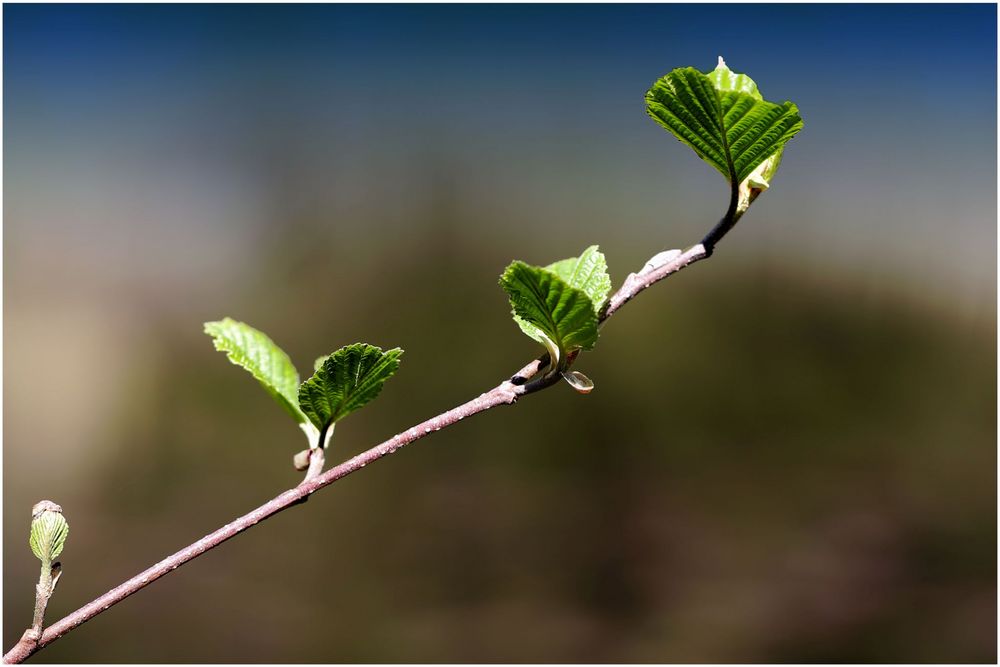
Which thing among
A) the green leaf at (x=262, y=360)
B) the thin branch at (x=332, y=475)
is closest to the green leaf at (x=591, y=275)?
the thin branch at (x=332, y=475)

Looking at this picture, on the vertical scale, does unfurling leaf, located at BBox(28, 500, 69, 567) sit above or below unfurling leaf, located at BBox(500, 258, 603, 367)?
below

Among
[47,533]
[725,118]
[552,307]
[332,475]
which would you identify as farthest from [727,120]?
[47,533]

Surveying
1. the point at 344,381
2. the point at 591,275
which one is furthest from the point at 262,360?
the point at 591,275

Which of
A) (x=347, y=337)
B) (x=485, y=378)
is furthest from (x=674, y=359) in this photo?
(x=347, y=337)

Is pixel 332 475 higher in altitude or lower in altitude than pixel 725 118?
lower

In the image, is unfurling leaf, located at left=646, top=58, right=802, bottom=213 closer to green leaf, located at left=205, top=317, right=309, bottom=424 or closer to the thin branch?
Result: the thin branch

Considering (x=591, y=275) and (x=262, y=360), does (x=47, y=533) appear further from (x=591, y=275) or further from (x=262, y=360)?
(x=591, y=275)

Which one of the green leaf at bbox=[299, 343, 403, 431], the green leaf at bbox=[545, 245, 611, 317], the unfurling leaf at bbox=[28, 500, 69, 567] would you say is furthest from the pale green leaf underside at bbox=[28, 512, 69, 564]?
the green leaf at bbox=[545, 245, 611, 317]
